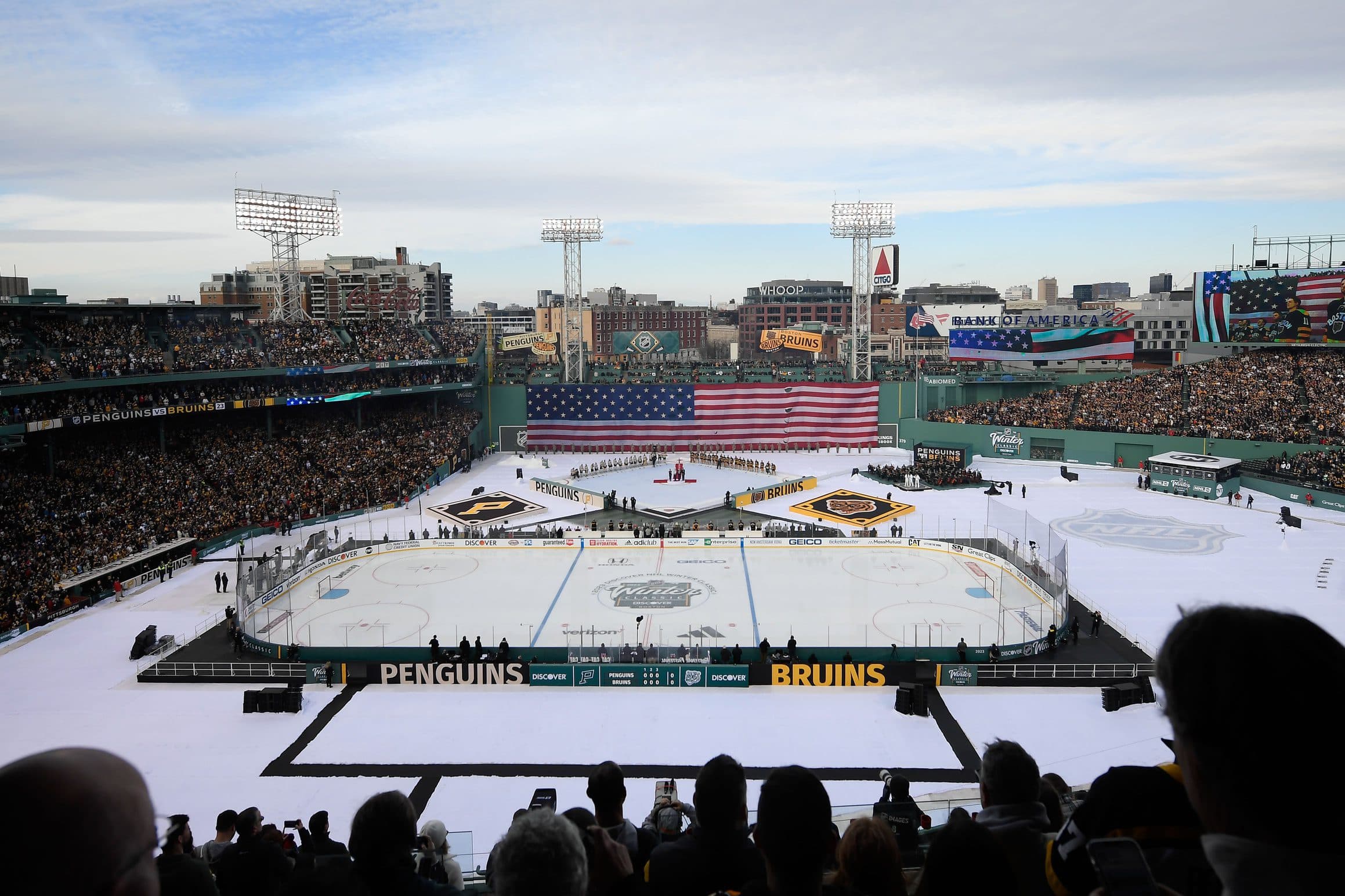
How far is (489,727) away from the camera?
21.6 metres

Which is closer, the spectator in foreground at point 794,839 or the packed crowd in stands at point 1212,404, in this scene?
the spectator in foreground at point 794,839

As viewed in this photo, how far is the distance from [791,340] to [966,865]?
74.6 metres

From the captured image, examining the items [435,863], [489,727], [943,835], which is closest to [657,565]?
[489,727]

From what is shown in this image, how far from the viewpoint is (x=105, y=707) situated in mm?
22656

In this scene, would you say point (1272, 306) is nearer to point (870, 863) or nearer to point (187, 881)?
point (870, 863)

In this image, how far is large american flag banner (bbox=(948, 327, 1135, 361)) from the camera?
67.1m

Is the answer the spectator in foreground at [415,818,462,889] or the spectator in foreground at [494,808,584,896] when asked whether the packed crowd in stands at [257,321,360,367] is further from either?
the spectator in foreground at [494,808,584,896]

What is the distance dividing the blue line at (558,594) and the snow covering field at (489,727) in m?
2.90

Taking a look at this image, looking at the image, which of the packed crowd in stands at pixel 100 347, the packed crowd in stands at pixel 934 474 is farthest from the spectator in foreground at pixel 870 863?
the packed crowd in stands at pixel 934 474

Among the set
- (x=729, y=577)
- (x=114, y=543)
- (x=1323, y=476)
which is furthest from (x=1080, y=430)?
(x=114, y=543)

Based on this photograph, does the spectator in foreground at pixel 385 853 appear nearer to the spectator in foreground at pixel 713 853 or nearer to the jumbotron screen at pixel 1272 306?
the spectator in foreground at pixel 713 853

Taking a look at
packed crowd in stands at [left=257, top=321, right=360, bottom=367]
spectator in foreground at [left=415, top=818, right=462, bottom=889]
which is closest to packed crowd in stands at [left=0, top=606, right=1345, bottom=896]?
spectator in foreground at [left=415, top=818, right=462, bottom=889]

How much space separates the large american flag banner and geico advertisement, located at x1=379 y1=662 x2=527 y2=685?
181 feet

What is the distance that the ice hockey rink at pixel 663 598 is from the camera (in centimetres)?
2692
